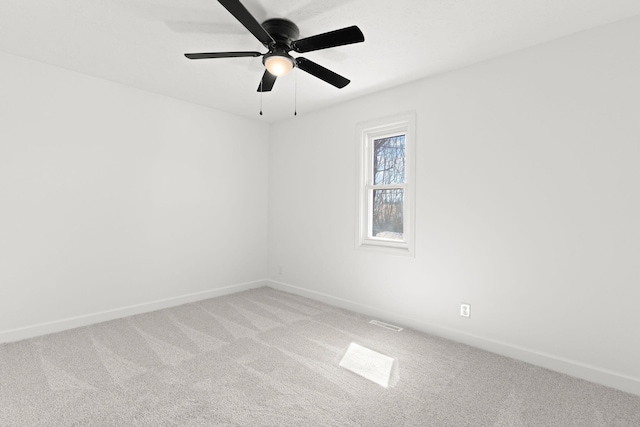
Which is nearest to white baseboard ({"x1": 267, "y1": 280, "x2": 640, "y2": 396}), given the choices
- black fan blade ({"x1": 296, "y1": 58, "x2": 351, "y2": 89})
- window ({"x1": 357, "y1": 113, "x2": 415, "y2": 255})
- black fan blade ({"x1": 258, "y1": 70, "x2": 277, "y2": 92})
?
window ({"x1": 357, "y1": 113, "x2": 415, "y2": 255})

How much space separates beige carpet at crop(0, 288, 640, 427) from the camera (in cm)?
189

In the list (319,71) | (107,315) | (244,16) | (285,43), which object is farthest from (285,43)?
(107,315)

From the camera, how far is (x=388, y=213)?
12.2ft

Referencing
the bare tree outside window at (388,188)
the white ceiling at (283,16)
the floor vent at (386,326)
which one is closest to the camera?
the white ceiling at (283,16)

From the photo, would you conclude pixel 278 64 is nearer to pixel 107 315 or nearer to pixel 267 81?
pixel 267 81

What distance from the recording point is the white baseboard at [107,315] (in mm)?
2908

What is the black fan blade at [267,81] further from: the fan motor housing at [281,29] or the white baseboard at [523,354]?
the white baseboard at [523,354]

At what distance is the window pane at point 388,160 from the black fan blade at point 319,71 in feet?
4.03

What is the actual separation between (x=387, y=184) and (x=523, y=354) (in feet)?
6.65

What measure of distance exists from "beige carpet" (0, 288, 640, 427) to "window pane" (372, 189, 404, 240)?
1.09 m

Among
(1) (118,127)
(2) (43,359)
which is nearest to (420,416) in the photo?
(2) (43,359)

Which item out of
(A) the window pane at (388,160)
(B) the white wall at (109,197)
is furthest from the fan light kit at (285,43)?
(B) the white wall at (109,197)

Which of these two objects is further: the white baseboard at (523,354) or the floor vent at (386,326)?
the floor vent at (386,326)

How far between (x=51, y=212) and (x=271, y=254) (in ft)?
8.88
